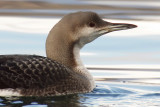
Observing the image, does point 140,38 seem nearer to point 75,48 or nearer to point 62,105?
point 75,48

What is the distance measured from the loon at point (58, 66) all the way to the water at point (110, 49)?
13 centimetres

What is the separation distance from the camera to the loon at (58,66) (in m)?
9.17

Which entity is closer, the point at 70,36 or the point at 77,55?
the point at 70,36

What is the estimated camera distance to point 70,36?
10.2 m

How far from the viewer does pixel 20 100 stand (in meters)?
9.12

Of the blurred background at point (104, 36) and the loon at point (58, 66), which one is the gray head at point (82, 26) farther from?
the blurred background at point (104, 36)

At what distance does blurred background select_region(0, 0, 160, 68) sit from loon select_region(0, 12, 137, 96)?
1909mm

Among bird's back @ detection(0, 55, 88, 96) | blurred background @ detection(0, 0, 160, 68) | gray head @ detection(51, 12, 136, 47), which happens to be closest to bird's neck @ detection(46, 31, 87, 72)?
gray head @ detection(51, 12, 136, 47)

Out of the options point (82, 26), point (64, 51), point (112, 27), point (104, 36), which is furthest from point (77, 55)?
point (104, 36)

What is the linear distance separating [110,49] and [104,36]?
3.75 feet

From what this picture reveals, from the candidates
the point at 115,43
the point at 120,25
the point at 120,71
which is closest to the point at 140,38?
the point at 115,43

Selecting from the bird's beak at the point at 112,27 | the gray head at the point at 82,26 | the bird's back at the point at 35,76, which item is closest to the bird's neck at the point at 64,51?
the gray head at the point at 82,26

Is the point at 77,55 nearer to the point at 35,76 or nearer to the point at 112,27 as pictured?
the point at 112,27

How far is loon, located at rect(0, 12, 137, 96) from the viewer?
30.1 ft
